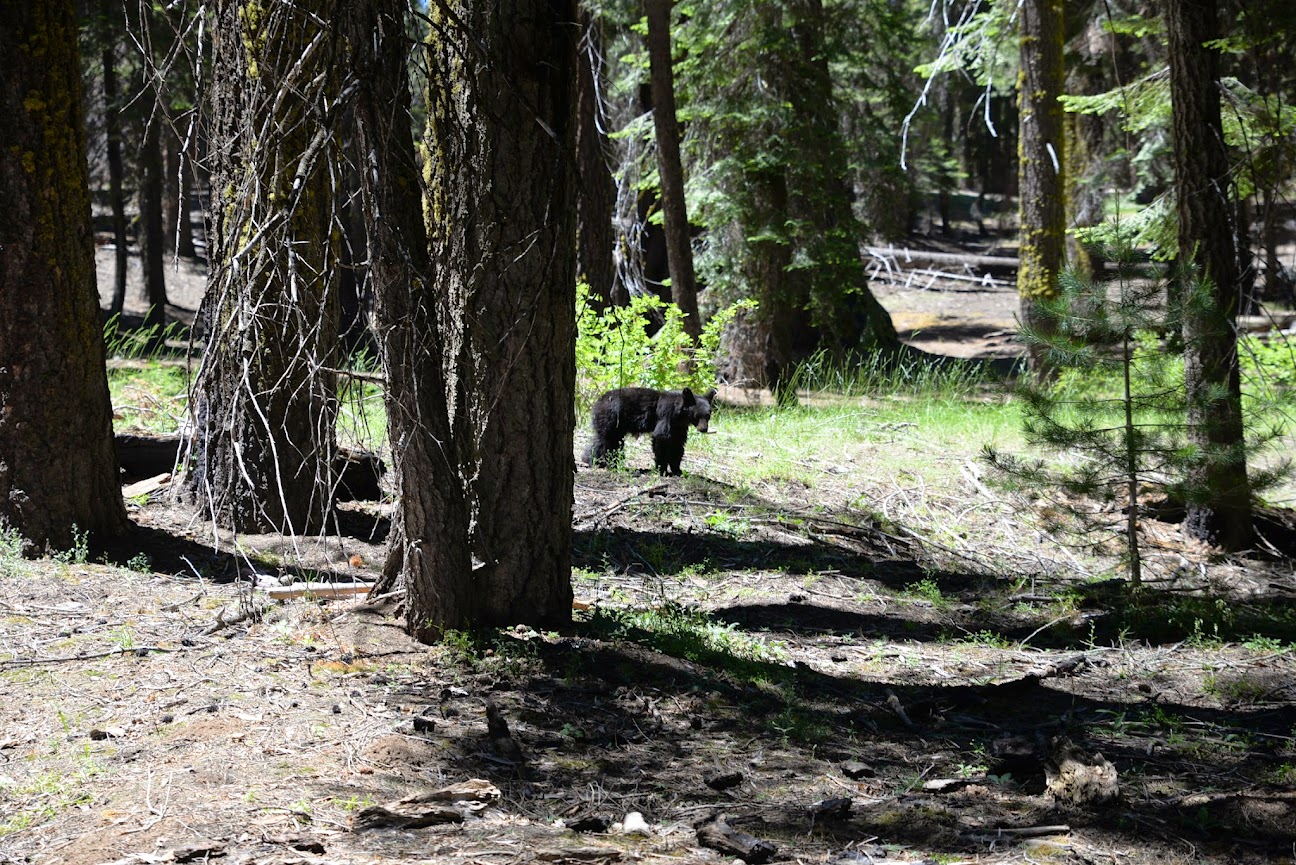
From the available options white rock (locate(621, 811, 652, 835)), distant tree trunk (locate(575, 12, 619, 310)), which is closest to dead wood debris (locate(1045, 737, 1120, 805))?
white rock (locate(621, 811, 652, 835))

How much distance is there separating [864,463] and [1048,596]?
352cm

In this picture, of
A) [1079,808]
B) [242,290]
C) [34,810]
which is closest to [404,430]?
→ [242,290]

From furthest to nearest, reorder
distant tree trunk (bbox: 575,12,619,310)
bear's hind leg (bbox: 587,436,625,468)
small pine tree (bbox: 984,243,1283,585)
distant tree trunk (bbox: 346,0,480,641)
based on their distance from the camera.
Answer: distant tree trunk (bbox: 575,12,619,310) → bear's hind leg (bbox: 587,436,625,468) → small pine tree (bbox: 984,243,1283,585) → distant tree trunk (bbox: 346,0,480,641)

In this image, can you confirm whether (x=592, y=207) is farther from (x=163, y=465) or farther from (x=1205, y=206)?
(x=1205, y=206)

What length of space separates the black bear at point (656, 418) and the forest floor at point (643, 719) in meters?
2.13

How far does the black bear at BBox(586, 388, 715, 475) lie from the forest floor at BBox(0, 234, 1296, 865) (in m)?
2.13

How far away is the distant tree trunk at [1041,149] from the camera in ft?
45.0

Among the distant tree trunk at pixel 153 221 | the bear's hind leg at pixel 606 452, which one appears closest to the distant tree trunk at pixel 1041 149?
the bear's hind leg at pixel 606 452

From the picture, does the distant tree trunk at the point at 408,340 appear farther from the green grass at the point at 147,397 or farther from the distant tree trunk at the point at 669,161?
the distant tree trunk at the point at 669,161

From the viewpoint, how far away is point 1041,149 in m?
13.9

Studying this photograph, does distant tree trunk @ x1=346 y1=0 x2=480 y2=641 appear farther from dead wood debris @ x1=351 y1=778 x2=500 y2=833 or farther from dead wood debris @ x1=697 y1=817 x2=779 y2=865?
dead wood debris @ x1=697 y1=817 x2=779 y2=865

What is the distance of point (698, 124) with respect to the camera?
642 inches

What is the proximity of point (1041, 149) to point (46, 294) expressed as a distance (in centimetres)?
1195

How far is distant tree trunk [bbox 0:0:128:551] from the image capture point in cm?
589
